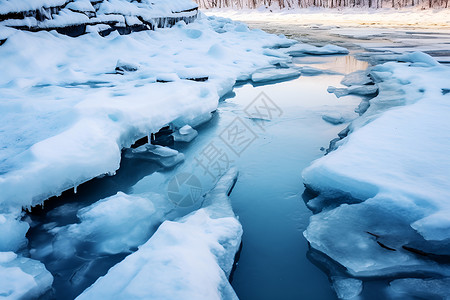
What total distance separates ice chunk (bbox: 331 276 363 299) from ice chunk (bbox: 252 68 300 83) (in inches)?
190

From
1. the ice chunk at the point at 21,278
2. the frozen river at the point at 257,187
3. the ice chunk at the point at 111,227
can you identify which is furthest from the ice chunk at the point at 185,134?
the ice chunk at the point at 21,278

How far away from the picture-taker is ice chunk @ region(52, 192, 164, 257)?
1.97 m

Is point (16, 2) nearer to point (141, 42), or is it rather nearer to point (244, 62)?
point (141, 42)

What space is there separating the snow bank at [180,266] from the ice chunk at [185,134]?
66.1 inches

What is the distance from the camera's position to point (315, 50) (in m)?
8.85

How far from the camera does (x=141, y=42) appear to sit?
727 cm

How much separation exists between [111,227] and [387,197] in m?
1.77

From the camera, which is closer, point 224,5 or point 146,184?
point 146,184

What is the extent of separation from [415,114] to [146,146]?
281 centimetres

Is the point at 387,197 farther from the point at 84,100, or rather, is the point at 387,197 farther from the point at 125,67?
the point at 125,67

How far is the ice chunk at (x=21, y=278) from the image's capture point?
144 cm

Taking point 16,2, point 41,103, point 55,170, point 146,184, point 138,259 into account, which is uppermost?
point 16,2

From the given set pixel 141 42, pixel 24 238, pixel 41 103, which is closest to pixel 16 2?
pixel 141 42

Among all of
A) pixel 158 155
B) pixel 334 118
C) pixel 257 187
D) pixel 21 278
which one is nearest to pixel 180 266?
pixel 21 278
